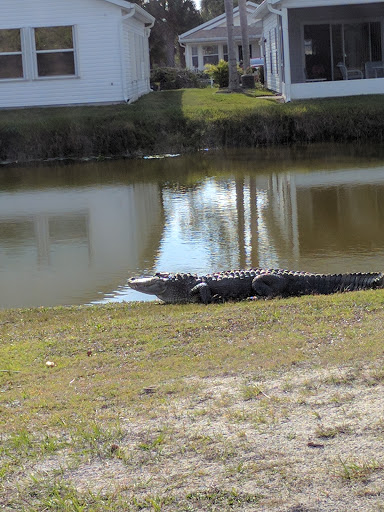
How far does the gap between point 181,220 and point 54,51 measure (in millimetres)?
14167

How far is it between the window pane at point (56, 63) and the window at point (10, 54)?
66 cm

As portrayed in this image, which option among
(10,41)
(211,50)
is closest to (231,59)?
(10,41)

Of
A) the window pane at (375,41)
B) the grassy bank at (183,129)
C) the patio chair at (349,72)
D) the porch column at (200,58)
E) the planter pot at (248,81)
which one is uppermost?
the porch column at (200,58)

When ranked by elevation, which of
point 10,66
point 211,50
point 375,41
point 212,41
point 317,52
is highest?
point 212,41

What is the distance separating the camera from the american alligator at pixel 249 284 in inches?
345

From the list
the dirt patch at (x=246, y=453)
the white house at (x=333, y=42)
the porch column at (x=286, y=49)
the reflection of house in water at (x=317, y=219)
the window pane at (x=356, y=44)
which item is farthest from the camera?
the window pane at (x=356, y=44)

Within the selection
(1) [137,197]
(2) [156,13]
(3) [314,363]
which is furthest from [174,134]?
(2) [156,13]

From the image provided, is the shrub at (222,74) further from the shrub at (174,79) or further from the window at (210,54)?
the window at (210,54)

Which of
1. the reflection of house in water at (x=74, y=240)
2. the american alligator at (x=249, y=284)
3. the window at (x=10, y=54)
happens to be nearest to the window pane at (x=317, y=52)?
the window at (x=10, y=54)

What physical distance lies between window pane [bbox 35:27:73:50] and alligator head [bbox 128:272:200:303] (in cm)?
1860

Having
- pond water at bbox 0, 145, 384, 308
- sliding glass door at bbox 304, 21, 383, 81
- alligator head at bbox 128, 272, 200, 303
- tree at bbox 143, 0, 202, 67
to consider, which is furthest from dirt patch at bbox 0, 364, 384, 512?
tree at bbox 143, 0, 202, 67

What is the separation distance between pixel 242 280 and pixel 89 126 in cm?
1549

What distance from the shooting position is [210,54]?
5350cm

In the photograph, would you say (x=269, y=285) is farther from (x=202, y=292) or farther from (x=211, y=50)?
(x=211, y=50)
